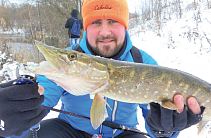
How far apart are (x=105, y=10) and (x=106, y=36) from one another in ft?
1.19

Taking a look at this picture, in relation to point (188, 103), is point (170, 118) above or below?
below

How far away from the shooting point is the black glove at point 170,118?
1.32 m

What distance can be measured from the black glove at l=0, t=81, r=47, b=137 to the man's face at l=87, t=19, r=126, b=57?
98cm

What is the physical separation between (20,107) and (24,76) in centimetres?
25

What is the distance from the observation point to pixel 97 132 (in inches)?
71.1

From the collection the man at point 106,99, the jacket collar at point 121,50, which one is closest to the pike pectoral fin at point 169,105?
the man at point 106,99

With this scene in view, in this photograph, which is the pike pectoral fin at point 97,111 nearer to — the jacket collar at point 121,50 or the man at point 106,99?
the man at point 106,99

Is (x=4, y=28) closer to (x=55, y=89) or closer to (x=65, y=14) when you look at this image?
(x=55, y=89)

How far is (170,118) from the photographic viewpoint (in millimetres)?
1327

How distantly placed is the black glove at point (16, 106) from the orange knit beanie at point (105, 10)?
1.19 meters

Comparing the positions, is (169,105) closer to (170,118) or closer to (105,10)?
(170,118)

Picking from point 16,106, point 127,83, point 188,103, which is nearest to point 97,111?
point 127,83

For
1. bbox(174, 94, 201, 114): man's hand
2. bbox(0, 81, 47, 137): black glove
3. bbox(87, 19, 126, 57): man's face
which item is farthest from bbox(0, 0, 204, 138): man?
bbox(0, 81, 47, 137): black glove

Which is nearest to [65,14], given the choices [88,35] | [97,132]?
[88,35]
